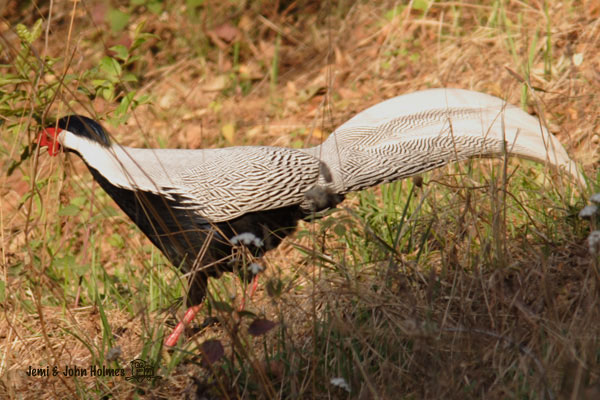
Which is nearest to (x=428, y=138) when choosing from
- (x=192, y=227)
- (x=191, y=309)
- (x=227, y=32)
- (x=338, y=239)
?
(x=338, y=239)

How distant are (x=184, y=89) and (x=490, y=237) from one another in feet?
14.4

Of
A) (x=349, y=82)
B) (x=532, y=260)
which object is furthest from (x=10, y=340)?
(x=349, y=82)

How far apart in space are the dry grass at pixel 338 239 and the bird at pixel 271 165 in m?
0.13

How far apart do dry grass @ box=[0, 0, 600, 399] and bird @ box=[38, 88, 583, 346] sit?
130 mm

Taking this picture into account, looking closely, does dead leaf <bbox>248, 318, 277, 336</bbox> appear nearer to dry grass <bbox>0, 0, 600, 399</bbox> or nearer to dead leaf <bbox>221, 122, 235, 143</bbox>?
dry grass <bbox>0, 0, 600, 399</bbox>

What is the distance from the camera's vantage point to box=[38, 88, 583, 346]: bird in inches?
130

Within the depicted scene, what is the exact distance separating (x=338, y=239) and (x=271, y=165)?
54cm

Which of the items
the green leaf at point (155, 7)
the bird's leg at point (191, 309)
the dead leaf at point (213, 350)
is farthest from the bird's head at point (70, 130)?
the green leaf at point (155, 7)

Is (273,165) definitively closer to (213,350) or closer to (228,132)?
(213,350)

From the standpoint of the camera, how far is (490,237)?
2.88 m

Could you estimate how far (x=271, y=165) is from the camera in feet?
11.3

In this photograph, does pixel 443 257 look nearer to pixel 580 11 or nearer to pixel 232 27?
pixel 580 11

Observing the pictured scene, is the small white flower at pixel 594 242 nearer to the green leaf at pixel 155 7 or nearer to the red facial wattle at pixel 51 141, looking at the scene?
the red facial wattle at pixel 51 141

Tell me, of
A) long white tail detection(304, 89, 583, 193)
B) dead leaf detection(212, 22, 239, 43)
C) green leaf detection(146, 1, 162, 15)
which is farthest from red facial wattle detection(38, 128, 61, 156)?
green leaf detection(146, 1, 162, 15)
